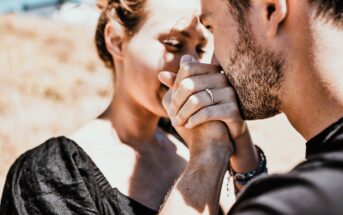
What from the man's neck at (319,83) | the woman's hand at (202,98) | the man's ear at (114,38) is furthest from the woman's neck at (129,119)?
the man's neck at (319,83)

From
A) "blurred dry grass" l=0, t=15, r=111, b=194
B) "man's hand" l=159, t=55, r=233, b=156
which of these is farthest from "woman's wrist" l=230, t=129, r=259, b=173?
"blurred dry grass" l=0, t=15, r=111, b=194

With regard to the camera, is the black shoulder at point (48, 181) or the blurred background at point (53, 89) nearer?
→ the black shoulder at point (48, 181)

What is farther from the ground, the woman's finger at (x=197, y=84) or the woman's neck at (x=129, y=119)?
the woman's finger at (x=197, y=84)

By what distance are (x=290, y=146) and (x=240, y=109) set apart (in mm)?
5348

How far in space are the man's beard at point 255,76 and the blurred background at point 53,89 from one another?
125 cm

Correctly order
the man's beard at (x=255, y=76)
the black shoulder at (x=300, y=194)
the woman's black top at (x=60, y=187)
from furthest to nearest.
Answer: the woman's black top at (x=60, y=187) < the man's beard at (x=255, y=76) < the black shoulder at (x=300, y=194)

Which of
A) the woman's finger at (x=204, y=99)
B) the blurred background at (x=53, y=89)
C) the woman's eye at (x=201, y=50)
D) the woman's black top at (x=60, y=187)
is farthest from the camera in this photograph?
the blurred background at (x=53, y=89)

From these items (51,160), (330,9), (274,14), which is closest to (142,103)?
(51,160)

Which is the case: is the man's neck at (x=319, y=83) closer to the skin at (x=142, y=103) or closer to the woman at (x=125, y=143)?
the woman at (x=125, y=143)

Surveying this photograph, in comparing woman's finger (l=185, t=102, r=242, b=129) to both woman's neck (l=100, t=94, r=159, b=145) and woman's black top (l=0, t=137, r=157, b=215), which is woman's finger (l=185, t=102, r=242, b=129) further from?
woman's neck (l=100, t=94, r=159, b=145)

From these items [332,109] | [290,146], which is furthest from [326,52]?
[290,146]

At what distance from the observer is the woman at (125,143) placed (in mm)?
2020

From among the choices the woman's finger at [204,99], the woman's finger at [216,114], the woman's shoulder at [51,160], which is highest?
the woman's finger at [204,99]

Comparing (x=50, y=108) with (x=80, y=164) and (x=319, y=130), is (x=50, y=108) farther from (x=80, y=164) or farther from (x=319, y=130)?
(x=319, y=130)
